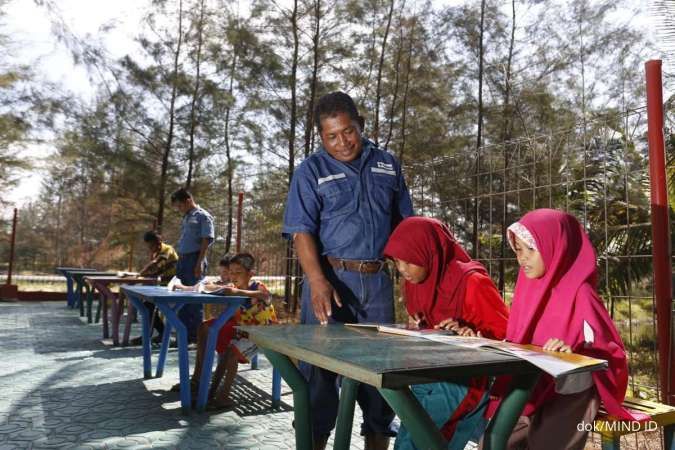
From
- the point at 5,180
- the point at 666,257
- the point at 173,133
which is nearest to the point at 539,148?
the point at 666,257

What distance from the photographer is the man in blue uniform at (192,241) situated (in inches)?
207

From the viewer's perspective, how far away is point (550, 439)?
136 cm

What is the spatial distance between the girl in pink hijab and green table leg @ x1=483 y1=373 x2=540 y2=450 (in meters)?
0.18

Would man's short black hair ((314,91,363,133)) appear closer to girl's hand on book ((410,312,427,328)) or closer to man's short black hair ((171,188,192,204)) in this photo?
girl's hand on book ((410,312,427,328))

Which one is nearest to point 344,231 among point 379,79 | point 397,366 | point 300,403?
point 300,403

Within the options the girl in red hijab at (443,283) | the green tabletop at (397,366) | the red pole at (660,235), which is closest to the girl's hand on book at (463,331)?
the girl in red hijab at (443,283)

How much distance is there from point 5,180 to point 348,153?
12.4 meters

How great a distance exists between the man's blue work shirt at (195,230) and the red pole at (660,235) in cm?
405

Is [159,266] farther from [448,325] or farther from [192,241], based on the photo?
[448,325]

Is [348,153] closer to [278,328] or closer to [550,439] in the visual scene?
[278,328]

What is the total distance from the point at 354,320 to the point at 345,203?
435 mm

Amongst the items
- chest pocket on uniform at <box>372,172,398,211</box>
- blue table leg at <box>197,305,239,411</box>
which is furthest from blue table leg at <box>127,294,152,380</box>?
chest pocket on uniform at <box>372,172,398,211</box>

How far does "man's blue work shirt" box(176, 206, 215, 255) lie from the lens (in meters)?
5.29

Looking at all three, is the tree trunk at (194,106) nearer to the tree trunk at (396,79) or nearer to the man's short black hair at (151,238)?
the tree trunk at (396,79)
